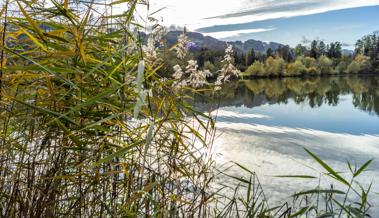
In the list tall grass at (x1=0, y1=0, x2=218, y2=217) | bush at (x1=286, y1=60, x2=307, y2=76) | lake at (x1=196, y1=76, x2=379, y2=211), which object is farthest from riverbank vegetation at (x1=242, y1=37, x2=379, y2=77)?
tall grass at (x1=0, y1=0, x2=218, y2=217)

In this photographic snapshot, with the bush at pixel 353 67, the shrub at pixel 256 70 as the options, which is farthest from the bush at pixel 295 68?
the bush at pixel 353 67

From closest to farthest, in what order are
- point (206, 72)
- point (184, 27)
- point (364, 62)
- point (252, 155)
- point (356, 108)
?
point (184, 27)
point (206, 72)
point (252, 155)
point (356, 108)
point (364, 62)

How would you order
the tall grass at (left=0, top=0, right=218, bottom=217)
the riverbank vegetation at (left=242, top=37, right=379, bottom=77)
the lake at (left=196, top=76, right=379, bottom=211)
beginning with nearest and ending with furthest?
the tall grass at (left=0, top=0, right=218, bottom=217) → the lake at (left=196, top=76, right=379, bottom=211) → the riverbank vegetation at (left=242, top=37, right=379, bottom=77)

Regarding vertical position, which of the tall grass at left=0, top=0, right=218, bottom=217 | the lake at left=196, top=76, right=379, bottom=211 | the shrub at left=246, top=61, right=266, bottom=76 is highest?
the shrub at left=246, top=61, right=266, bottom=76

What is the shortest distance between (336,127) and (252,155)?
8.57 meters

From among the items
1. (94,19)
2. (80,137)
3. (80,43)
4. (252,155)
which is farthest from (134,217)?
Answer: (252,155)

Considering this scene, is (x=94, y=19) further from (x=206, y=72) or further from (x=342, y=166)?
(x=342, y=166)

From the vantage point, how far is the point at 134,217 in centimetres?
164

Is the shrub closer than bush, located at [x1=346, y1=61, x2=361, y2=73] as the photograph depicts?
Yes

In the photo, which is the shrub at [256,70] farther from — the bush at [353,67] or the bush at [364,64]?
the bush at [364,64]

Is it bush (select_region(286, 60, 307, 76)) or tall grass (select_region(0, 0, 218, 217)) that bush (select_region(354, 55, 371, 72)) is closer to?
bush (select_region(286, 60, 307, 76))

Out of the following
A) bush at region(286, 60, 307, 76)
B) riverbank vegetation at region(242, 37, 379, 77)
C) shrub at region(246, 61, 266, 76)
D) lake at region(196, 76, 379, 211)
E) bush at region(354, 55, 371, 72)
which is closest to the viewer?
lake at region(196, 76, 379, 211)

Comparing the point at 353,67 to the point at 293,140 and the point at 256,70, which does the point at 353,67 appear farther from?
the point at 293,140

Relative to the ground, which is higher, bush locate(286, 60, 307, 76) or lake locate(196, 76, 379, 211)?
bush locate(286, 60, 307, 76)
